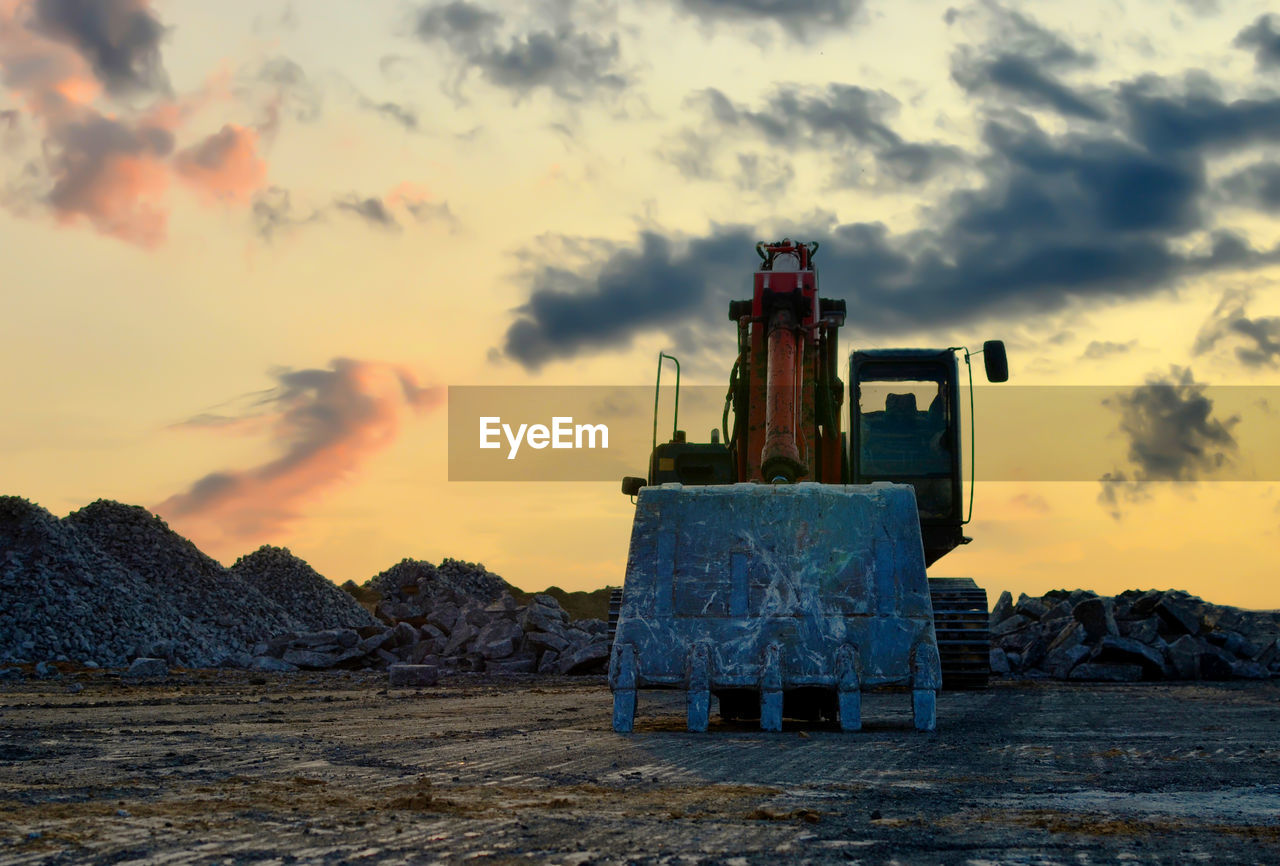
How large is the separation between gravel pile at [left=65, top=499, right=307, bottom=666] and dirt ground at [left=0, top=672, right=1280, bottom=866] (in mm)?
16077

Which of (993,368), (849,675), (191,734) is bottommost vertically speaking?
(191,734)

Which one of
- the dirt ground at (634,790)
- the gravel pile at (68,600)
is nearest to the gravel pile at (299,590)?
the gravel pile at (68,600)

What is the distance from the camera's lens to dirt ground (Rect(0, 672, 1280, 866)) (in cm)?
366

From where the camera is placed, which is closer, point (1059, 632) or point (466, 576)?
point (1059, 632)

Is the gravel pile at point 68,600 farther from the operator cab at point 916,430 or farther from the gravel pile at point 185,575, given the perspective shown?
the operator cab at point 916,430

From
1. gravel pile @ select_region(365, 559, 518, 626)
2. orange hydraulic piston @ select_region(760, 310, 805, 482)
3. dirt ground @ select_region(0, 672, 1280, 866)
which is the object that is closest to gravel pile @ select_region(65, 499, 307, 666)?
gravel pile @ select_region(365, 559, 518, 626)

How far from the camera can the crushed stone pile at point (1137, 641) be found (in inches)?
757

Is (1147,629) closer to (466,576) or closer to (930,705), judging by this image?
(930,705)

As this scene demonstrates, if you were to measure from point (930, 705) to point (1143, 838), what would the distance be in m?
3.78

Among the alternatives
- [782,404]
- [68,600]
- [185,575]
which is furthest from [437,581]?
[782,404]

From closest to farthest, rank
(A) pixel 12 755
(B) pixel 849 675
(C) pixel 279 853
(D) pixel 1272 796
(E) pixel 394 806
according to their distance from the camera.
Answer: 1. (C) pixel 279 853
2. (E) pixel 394 806
3. (D) pixel 1272 796
4. (A) pixel 12 755
5. (B) pixel 849 675

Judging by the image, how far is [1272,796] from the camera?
499 centimetres

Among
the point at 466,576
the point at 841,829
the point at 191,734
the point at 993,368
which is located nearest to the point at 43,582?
the point at 466,576

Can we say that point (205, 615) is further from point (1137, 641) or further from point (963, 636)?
point (1137, 641)
